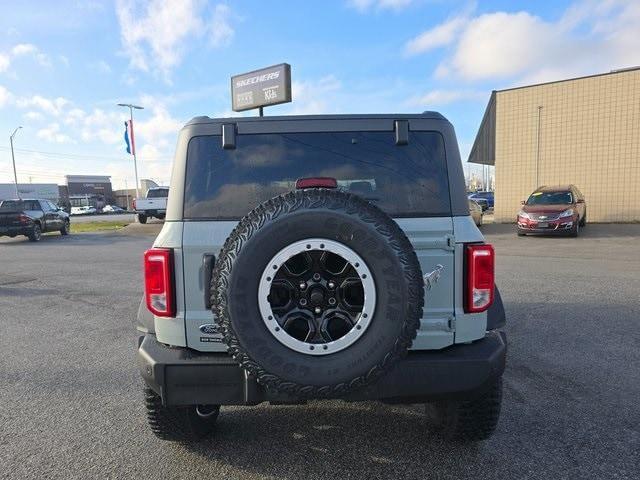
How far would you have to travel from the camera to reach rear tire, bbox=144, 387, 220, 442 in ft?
9.33

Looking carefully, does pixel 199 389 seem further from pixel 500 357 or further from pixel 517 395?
pixel 517 395

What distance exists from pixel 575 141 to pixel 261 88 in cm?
1443

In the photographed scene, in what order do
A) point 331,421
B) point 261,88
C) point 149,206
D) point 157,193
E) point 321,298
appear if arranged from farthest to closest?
point 157,193 < point 149,206 < point 261,88 < point 331,421 < point 321,298

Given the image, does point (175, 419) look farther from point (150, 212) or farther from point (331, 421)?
point (150, 212)

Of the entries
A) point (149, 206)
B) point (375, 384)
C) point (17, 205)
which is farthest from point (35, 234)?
point (375, 384)

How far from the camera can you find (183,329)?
255cm

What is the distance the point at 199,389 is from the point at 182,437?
737 millimetres

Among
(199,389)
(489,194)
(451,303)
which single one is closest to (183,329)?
(199,389)

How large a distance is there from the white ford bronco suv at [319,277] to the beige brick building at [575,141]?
1936 centimetres

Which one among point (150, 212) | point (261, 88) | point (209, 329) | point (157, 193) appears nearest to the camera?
point (209, 329)

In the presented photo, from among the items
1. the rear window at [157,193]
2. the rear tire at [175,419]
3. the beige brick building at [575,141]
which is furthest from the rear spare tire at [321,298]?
the rear window at [157,193]

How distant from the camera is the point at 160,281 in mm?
2535

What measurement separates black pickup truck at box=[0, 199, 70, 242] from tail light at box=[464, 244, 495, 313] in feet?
63.7

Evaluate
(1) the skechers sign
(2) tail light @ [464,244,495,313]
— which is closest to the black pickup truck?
(1) the skechers sign
